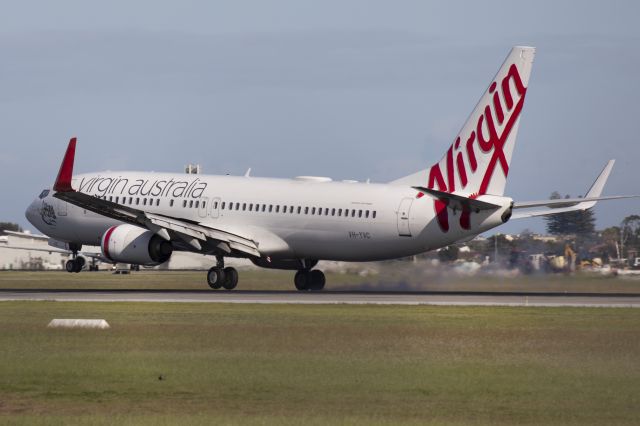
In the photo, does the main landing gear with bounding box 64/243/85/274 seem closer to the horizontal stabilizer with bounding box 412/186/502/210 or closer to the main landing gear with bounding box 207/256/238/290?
the main landing gear with bounding box 207/256/238/290

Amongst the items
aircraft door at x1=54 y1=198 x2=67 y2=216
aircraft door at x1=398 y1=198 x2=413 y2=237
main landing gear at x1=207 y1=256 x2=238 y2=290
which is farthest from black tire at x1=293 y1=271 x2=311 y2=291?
aircraft door at x1=54 y1=198 x2=67 y2=216

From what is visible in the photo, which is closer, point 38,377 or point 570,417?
point 570,417

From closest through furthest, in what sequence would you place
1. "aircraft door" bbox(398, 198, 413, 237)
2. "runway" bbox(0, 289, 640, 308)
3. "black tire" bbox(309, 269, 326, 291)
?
"runway" bbox(0, 289, 640, 308)
"aircraft door" bbox(398, 198, 413, 237)
"black tire" bbox(309, 269, 326, 291)

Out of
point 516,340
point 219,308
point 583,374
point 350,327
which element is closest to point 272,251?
point 219,308

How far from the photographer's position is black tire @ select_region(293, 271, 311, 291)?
6300 centimetres

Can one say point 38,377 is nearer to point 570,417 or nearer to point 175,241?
point 570,417

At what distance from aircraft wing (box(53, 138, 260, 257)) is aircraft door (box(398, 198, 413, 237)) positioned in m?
7.87

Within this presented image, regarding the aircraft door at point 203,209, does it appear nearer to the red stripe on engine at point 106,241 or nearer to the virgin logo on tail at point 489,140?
the red stripe on engine at point 106,241

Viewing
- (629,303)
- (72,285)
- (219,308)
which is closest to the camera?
(219,308)

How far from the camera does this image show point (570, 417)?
775 inches

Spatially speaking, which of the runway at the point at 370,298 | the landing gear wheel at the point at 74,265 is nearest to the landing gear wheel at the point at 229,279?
the runway at the point at 370,298

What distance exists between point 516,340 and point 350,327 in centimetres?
558

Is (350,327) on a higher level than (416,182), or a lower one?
lower

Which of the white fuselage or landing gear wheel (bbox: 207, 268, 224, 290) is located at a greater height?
the white fuselage
